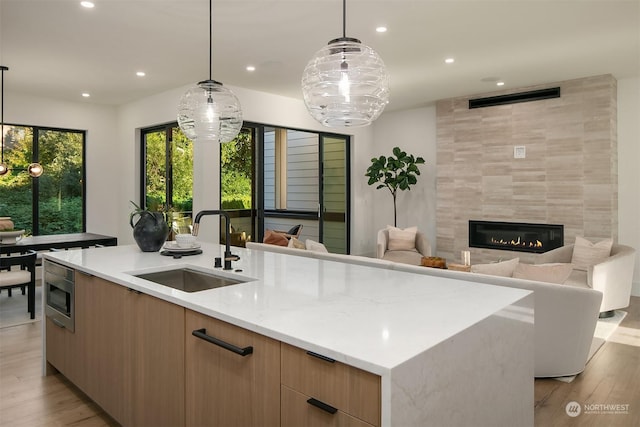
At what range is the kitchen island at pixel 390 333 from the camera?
117 centimetres

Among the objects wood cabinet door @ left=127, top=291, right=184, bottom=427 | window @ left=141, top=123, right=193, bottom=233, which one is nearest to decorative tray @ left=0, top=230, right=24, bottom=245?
window @ left=141, top=123, right=193, bottom=233

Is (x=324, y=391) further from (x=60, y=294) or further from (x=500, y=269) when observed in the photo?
(x=60, y=294)

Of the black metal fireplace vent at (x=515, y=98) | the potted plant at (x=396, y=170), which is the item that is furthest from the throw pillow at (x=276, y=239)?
the black metal fireplace vent at (x=515, y=98)

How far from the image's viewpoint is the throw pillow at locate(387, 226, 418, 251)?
246 inches

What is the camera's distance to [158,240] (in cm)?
312

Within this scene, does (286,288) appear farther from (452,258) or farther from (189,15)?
(452,258)

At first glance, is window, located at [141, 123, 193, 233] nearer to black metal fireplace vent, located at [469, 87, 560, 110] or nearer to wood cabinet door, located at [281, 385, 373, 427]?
black metal fireplace vent, located at [469, 87, 560, 110]

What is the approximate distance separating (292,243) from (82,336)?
205cm

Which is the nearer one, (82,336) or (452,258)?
(82,336)

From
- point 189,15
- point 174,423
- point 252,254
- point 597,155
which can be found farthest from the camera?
point 597,155

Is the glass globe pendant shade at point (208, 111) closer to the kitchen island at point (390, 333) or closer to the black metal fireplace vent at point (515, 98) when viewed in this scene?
the kitchen island at point (390, 333)

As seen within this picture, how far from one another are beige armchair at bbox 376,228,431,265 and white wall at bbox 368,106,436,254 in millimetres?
1115

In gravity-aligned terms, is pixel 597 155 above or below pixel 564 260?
above

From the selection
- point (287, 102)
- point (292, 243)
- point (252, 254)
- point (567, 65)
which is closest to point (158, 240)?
point (252, 254)
